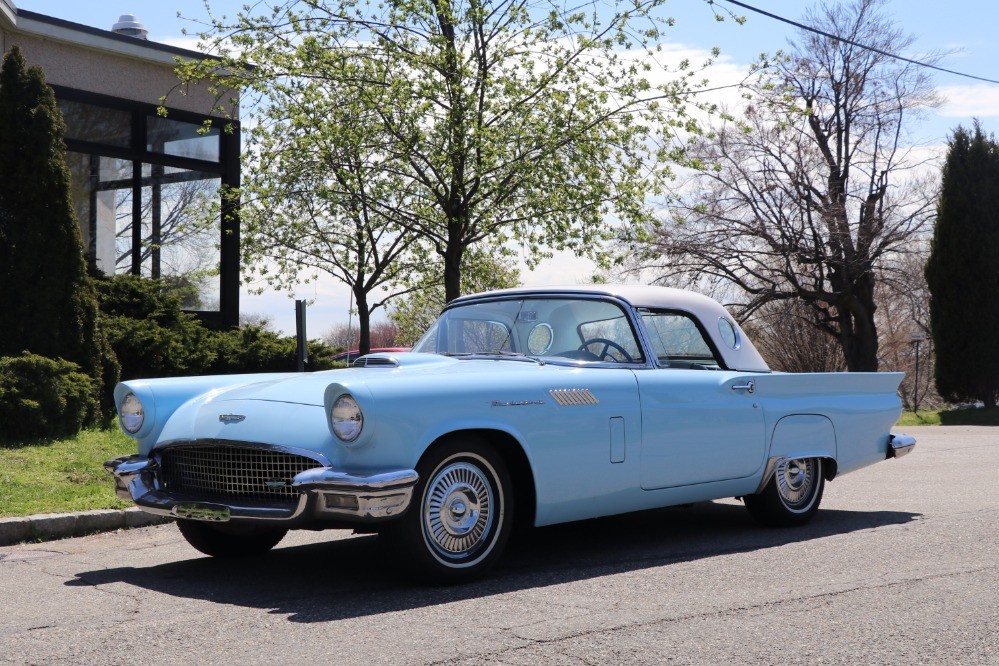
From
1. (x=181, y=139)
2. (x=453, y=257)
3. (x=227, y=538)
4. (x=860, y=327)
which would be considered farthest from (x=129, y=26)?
(x=860, y=327)

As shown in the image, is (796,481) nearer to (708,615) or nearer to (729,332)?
(729,332)

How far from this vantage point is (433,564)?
16.7ft

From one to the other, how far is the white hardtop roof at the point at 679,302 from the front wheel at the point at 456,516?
1.64 m

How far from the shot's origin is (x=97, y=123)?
1552 cm

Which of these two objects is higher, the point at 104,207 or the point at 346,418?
the point at 104,207

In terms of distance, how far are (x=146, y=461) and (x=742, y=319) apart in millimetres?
26619

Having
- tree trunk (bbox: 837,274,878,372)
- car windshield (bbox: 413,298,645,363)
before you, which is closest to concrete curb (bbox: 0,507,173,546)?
car windshield (bbox: 413,298,645,363)

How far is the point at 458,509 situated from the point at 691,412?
1733mm

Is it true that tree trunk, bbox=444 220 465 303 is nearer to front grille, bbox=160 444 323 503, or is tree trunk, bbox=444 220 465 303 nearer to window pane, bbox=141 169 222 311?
window pane, bbox=141 169 222 311

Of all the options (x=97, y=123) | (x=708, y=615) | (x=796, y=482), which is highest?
(x=97, y=123)

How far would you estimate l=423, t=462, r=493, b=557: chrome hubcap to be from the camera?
5.12 metres

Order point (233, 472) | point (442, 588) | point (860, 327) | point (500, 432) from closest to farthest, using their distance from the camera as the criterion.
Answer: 1. point (442, 588)
2. point (233, 472)
3. point (500, 432)
4. point (860, 327)

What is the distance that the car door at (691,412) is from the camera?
20.0 ft

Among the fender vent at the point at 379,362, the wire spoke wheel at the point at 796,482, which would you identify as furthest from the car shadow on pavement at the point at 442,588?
the fender vent at the point at 379,362
